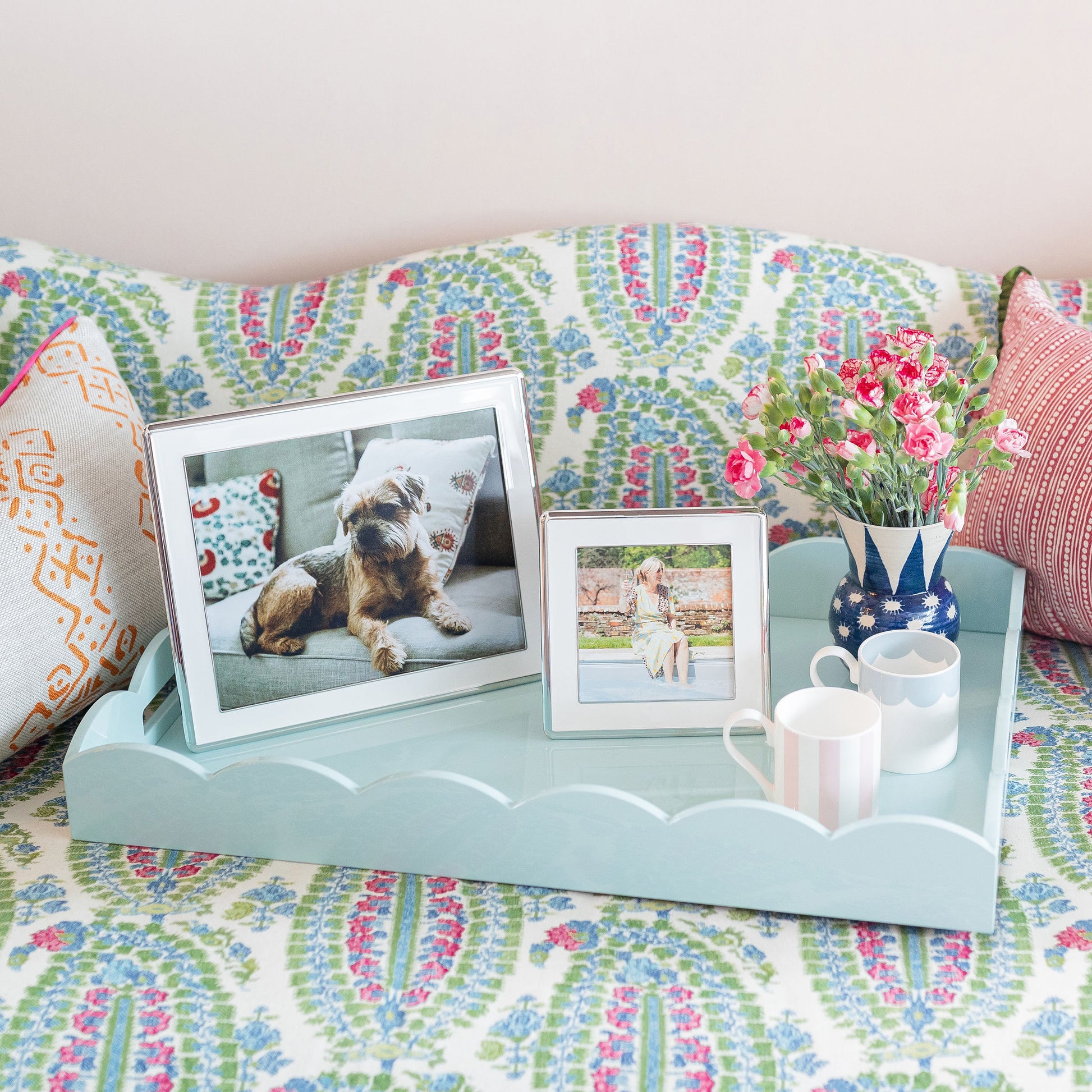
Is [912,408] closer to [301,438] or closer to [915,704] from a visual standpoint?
[915,704]

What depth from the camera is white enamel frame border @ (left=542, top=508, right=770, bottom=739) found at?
928 mm

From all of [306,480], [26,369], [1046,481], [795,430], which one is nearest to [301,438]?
[306,480]

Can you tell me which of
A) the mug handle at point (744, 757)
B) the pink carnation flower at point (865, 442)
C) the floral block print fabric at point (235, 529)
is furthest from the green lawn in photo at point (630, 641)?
the floral block print fabric at point (235, 529)

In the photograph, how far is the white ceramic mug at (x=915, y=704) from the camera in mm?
838

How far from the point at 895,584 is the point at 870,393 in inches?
7.8

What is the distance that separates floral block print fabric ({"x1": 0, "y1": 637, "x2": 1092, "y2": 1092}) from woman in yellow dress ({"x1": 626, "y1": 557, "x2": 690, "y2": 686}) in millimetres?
228

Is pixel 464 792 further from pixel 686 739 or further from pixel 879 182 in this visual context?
pixel 879 182

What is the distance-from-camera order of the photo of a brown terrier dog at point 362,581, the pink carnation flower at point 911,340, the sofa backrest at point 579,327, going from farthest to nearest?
the sofa backrest at point 579,327
the photo of a brown terrier dog at point 362,581
the pink carnation flower at point 911,340

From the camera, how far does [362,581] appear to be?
0.99 metres

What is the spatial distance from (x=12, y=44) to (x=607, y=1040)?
1382 millimetres

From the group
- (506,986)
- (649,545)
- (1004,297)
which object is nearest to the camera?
(506,986)

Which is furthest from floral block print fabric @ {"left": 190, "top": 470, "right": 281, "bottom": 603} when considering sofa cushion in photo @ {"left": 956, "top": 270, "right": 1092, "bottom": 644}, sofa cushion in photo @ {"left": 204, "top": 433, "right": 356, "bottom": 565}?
sofa cushion in photo @ {"left": 956, "top": 270, "right": 1092, "bottom": 644}

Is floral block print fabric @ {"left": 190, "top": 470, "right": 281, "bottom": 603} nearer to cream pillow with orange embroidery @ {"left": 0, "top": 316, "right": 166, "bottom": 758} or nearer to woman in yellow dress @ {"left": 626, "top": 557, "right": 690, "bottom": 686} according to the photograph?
cream pillow with orange embroidery @ {"left": 0, "top": 316, "right": 166, "bottom": 758}

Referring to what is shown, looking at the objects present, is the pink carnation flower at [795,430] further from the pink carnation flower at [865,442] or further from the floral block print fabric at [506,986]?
the floral block print fabric at [506,986]
